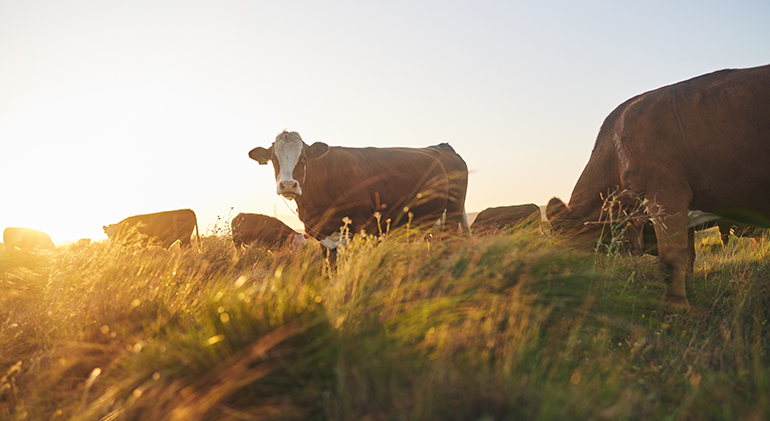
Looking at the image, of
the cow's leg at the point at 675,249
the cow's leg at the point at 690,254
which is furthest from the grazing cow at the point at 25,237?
the cow's leg at the point at 690,254

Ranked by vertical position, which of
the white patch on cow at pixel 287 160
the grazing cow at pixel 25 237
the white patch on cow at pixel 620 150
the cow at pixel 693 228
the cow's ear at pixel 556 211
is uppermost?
the white patch on cow at pixel 287 160

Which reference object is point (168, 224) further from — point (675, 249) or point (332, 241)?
point (675, 249)

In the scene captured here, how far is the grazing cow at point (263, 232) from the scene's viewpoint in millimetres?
11267

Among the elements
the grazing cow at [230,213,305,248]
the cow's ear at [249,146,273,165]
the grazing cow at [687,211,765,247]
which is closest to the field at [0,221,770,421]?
the grazing cow at [687,211,765,247]

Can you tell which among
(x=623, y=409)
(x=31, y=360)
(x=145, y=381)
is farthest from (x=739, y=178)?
(x=31, y=360)

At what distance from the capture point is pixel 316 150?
7.61 meters

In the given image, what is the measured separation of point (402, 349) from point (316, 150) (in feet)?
19.3

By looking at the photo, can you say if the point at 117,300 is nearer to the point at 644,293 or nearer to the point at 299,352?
the point at 299,352

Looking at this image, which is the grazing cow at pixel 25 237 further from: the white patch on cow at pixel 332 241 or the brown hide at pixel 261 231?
the white patch on cow at pixel 332 241

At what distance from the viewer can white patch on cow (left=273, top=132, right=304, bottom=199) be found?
271 inches

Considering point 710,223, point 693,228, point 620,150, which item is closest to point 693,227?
point 693,228

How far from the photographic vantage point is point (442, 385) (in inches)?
71.9

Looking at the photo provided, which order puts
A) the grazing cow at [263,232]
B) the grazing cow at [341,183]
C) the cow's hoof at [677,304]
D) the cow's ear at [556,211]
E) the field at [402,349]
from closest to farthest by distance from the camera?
1. the field at [402,349]
2. the cow's hoof at [677,304]
3. the cow's ear at [556,211]
4. the grazing cow at [341,183]
5. the grazing cow at [263,232]

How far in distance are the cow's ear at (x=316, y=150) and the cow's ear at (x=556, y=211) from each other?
3896mm
